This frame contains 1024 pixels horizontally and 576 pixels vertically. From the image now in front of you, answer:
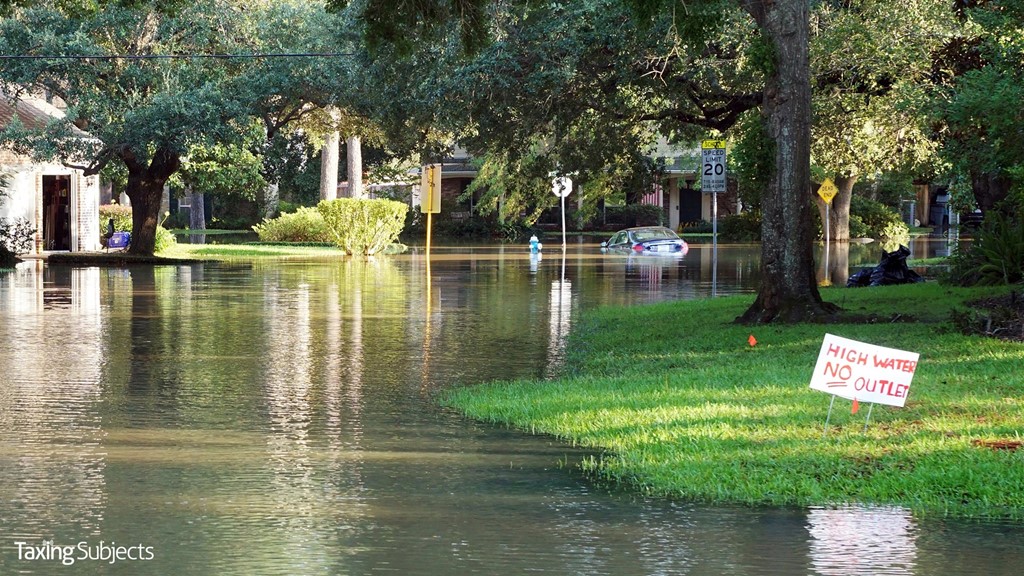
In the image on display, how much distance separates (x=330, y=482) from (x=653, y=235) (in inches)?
1754

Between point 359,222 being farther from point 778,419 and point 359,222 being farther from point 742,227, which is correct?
point 778,419

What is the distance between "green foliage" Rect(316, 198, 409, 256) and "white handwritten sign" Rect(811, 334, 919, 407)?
37333mm

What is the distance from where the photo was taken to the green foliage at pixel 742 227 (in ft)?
215

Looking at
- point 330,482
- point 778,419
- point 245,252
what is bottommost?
point 330,482

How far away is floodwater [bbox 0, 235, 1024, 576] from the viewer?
7219 mm

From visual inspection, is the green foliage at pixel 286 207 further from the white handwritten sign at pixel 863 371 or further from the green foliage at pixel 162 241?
the white handwritten sign at pixel 863 371

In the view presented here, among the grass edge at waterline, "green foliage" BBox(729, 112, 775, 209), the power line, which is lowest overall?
the grass edge at waterline

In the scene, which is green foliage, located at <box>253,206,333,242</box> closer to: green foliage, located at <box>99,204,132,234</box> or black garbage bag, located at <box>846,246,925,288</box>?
green foliage, located at <box>99,204,132,234</box>

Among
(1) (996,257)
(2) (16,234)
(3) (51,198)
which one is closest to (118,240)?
(3) (51,198)

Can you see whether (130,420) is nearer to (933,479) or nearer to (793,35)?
(933,479)

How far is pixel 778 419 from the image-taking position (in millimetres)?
10945

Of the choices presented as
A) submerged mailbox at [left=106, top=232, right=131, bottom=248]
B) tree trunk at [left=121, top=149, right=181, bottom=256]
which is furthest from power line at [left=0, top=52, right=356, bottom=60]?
submerged mailbox at [left=106, top=232, right=131, bottom=248]

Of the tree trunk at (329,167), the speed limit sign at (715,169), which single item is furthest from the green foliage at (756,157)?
the tree trunk at (329,167)

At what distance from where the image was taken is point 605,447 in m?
A: 10.5
